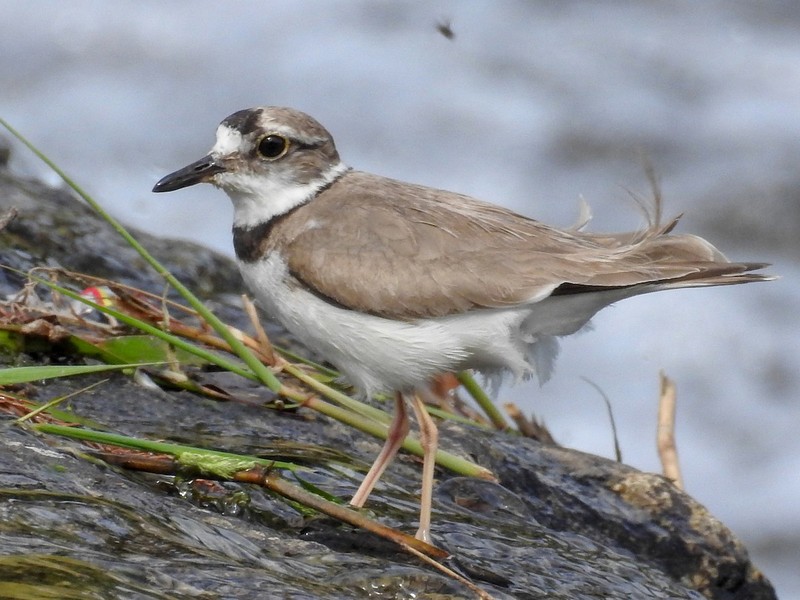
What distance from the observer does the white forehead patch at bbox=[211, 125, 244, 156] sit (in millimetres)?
5155

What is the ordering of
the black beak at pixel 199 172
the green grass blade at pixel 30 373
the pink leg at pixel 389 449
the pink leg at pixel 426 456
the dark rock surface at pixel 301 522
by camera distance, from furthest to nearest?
the black beak at pixel 199 172 → the pink leg at pixel 389 449 → the pink leg at pixel 426 456 → the green grass blade at pixel 30 373 → the dark rock surface at pixel 301 522

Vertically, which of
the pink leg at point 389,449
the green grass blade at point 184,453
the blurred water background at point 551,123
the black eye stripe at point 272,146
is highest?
the blurred water background at point 551,123

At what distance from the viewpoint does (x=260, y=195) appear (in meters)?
5.17

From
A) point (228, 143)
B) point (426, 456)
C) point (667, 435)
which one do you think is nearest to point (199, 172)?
point (228, 143)

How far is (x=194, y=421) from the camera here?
17.6 feet

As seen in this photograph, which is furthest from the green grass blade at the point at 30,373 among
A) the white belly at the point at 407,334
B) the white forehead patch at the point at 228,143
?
the white forehead patch at the point at 228,143

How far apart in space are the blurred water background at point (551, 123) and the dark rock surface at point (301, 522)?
16.6 ft

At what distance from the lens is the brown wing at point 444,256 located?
185 inches

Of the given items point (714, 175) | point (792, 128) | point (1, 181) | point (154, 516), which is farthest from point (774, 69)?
point (154, 516)

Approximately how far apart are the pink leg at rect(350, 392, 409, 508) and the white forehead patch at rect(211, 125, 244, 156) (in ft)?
3.99

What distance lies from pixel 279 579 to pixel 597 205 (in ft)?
33.2

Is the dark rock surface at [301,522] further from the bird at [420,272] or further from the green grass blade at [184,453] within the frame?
the bird at [420,272]

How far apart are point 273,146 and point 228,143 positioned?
0.62 ft

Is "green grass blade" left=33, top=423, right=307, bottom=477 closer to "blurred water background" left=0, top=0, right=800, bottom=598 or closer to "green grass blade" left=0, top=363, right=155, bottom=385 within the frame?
"green grass blade" left=0, top=363, right=155, bottom=385
